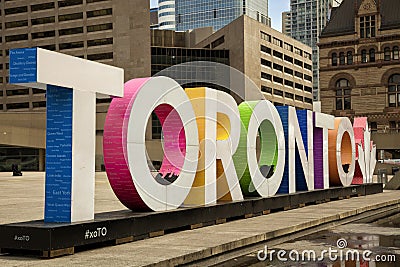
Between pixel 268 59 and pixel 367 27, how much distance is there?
28.0 m

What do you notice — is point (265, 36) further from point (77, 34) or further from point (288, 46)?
point (77, 34)

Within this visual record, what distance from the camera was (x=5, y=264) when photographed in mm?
10312

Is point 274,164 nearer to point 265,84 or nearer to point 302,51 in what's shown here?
point 265,84

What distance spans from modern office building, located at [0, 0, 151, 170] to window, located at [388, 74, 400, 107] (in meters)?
37.4

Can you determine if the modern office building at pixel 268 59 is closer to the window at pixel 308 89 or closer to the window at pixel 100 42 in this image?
the window at pixel 308 89

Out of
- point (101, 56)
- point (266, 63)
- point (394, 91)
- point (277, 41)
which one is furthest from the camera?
point (277, 41)

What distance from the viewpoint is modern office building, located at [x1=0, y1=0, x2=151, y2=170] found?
316ft

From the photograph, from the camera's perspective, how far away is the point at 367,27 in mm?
95312

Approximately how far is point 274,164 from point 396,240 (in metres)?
6.98

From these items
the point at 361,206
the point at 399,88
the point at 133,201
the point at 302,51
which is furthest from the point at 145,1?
the point at 133,201

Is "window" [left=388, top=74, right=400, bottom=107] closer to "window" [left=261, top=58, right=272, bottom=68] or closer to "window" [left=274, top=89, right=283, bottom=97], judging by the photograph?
"window" [left=261, top=58, right=272, bottom=68]

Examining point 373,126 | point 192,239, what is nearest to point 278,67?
point 373,126

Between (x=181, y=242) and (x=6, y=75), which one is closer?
(x=181, y=242)

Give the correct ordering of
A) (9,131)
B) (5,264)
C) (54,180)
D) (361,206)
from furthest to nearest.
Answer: (9,131)
(361,206)
(54,180)
(5,264)
